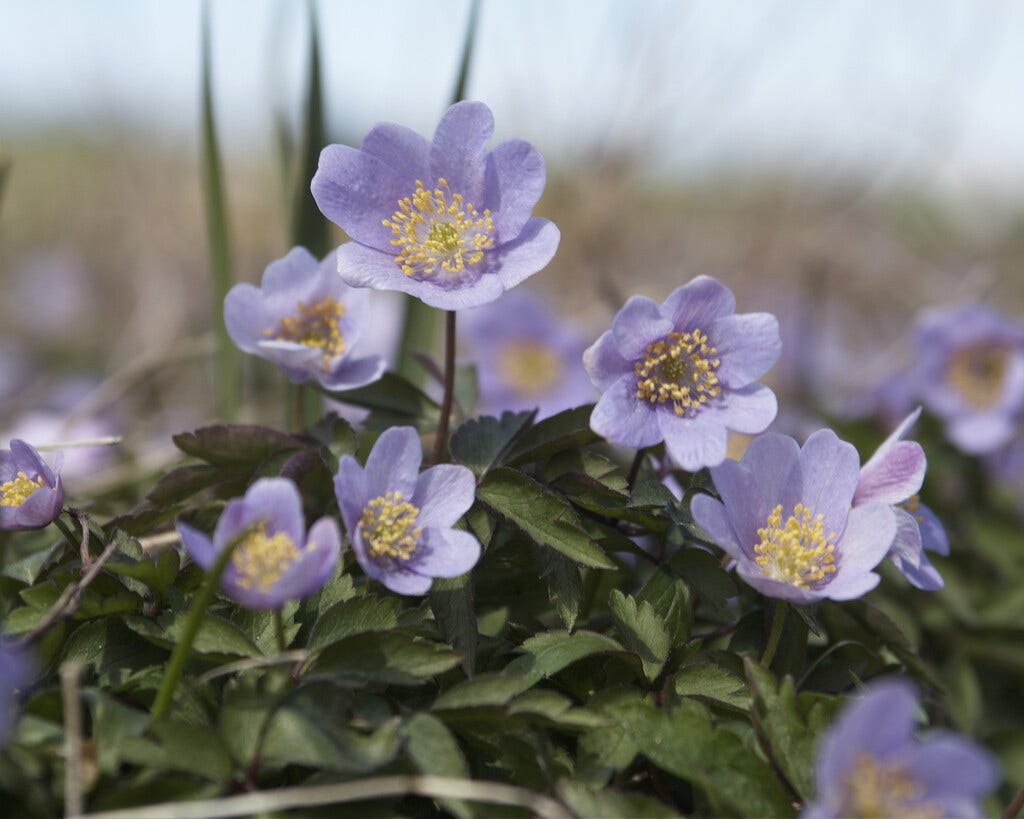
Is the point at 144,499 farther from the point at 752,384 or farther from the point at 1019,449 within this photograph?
the point at 1019,449

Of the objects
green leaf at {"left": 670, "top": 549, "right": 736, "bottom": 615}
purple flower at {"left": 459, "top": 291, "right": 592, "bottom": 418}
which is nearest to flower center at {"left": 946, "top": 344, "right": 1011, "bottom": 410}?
purple flower at {"left": 459, "top": 291, "right": 592, "bottom": 418}

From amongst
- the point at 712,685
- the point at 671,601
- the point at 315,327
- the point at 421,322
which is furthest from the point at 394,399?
the point at 421,322

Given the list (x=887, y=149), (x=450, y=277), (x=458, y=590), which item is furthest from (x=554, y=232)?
(x=887, y=149)

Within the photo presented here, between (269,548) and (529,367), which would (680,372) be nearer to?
(269,548)

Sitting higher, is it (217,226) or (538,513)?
(538,513)

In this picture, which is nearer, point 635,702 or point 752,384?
point 635,702
